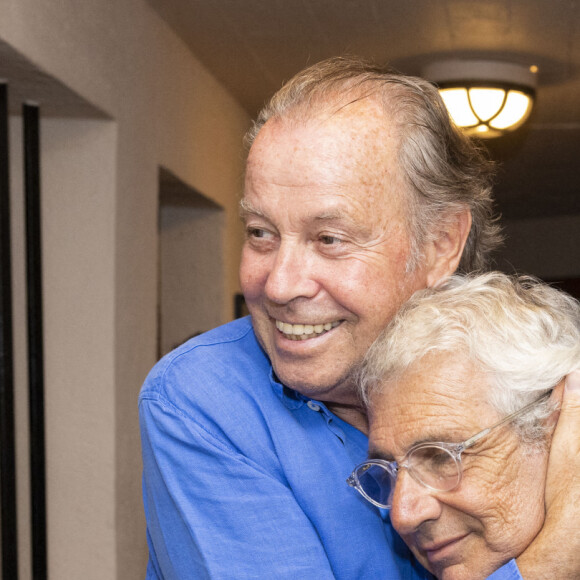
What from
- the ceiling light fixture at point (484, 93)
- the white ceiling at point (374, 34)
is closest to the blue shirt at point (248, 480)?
the white ceiling at point (374, 34)

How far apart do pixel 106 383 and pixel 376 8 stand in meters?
2.03

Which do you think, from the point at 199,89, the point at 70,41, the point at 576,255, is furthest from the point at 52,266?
the point at 576,255

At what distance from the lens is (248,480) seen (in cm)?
123

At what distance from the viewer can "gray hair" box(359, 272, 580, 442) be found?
1169mm

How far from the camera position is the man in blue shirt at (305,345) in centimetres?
123

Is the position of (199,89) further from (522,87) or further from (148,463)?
(148,463)

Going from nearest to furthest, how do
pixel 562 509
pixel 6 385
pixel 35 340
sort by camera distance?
pixel 562 509 < pixel 6 385 < pixel 35 340

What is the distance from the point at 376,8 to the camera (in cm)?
379

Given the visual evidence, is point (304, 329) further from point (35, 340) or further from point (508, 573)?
point (35, 340)

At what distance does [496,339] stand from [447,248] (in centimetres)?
30

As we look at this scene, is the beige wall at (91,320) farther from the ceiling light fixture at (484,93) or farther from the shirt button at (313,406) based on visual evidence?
the shirt button at (313,406)

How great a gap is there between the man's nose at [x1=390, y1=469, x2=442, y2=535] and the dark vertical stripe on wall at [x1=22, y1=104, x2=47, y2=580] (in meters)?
2.20

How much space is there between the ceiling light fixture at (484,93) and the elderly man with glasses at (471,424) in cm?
331

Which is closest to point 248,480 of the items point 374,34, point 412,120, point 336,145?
point 336,145
